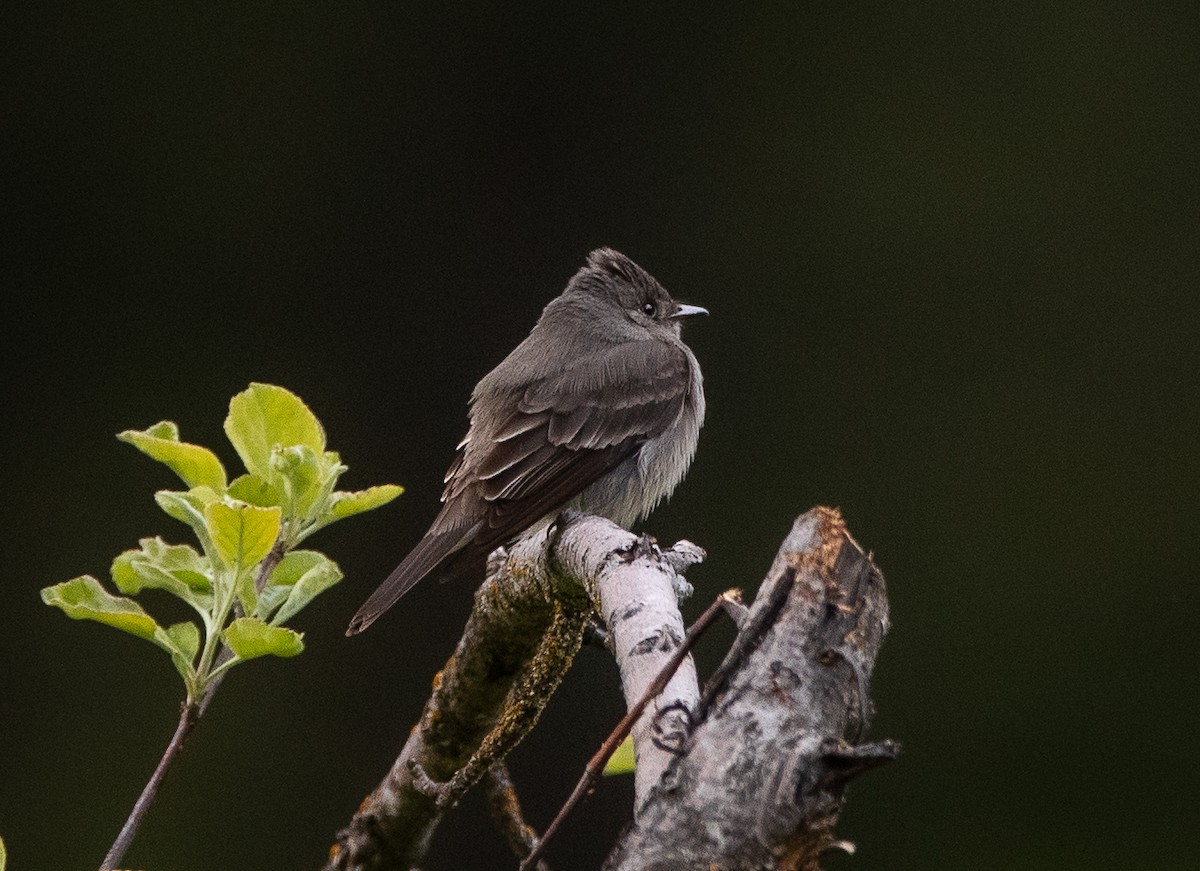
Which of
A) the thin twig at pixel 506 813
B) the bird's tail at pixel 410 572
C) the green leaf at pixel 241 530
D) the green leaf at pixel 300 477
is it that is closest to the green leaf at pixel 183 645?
the green leaf at pixel 241 530

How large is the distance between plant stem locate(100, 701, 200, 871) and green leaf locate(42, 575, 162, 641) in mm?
92

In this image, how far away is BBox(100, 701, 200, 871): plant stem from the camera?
139cm

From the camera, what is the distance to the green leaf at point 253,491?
1749 mm

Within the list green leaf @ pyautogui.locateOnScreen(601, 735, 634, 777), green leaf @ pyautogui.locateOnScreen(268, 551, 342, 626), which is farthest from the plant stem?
green leaf @ pyautogui.locateOnScreen(601, 735, 634, 777)

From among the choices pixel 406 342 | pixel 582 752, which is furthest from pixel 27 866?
pixel 406 342

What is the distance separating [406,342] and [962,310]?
263cm

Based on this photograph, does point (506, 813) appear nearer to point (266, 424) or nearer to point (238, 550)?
point (266, 424)

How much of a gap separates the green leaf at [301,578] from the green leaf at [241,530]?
0.26 ft

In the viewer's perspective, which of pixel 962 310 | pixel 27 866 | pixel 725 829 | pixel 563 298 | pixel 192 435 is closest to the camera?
pixel 725 829

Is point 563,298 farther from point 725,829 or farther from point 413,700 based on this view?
point 725,829

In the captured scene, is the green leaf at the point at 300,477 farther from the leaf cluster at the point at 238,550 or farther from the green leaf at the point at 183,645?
the green leaf at the point at 183,645

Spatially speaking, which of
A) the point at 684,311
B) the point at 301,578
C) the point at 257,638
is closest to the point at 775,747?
the point at 257,638

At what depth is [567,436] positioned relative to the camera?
4016 mm

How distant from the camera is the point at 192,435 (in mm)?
6609
